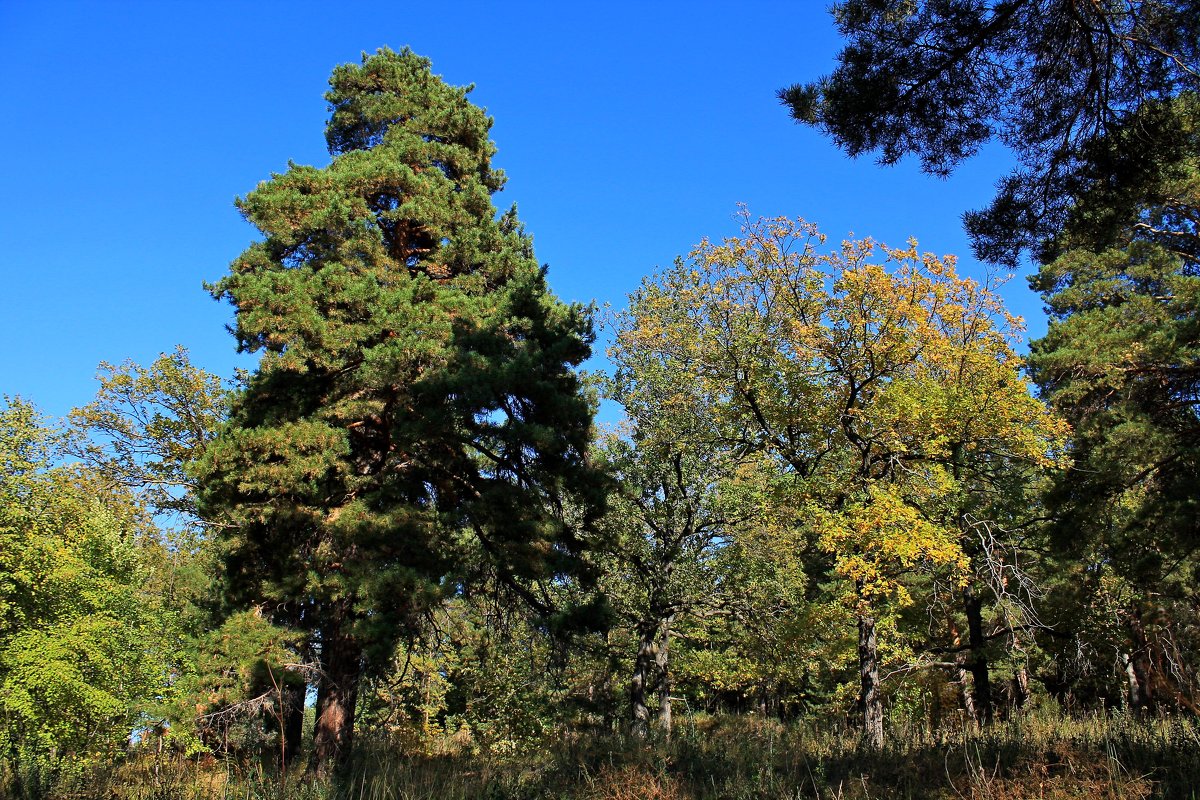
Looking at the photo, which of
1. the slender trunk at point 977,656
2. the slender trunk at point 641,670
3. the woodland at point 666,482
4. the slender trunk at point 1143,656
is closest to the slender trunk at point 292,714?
the woodland at point 666,482

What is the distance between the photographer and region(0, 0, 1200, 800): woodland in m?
6.42

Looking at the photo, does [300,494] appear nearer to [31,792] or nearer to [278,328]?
[278,328]

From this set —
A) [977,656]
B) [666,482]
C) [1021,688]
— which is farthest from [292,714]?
[1021,688]

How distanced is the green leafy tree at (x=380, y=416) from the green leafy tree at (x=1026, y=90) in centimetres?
703

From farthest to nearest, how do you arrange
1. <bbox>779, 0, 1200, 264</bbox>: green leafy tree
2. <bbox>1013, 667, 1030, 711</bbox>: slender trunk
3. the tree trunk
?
<bbox>1013, 667, 1030, 711</bbox>: slender trunk, the tree trunk, <bbox>779, 0, 1200, 264</bbox>: green leafy tree

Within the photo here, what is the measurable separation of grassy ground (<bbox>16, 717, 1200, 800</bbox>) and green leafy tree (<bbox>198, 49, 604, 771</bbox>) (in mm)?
3219

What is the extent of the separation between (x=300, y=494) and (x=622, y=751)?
22.8 feet

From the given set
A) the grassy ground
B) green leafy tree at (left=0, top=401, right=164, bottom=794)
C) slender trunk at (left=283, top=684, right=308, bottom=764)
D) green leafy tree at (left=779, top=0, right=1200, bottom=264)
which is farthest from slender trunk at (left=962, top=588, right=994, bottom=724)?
green leafy tree at (left=0, top=401, right=164, bottom=794)

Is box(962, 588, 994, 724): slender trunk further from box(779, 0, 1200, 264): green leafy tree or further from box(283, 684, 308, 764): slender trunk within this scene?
box(283, 684, 308, 764): slender trunk

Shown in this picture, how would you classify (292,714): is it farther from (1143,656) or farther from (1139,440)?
(1143,656)

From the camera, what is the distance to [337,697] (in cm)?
1191

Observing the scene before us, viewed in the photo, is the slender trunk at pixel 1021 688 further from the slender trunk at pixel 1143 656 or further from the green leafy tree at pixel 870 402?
the green leafy tree at pixel 870 402

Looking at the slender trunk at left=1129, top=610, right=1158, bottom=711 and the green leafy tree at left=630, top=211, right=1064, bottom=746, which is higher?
the green leafy tree at left=630, top=211, right=1064, bottom=746

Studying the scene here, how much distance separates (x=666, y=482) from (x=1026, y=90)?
13.8m
